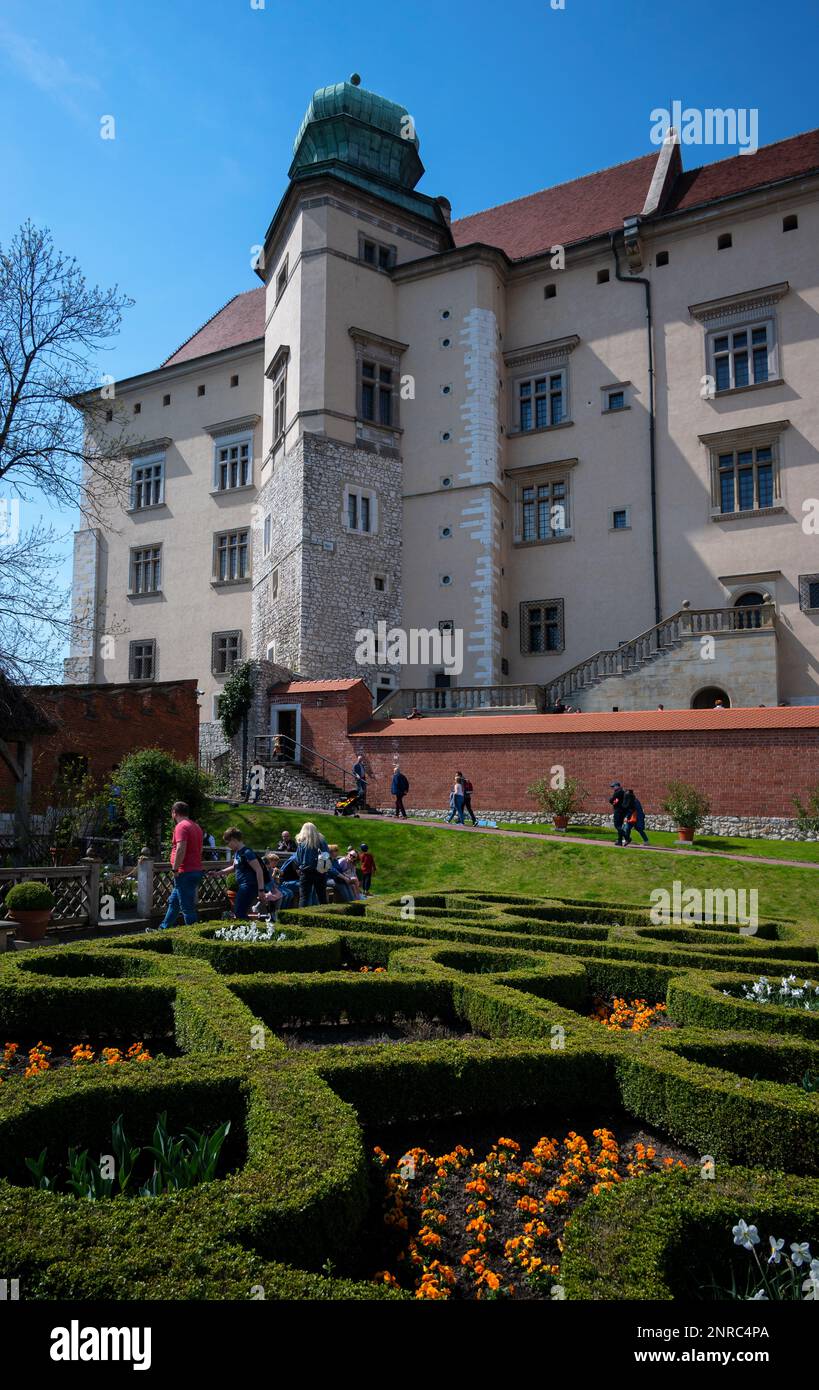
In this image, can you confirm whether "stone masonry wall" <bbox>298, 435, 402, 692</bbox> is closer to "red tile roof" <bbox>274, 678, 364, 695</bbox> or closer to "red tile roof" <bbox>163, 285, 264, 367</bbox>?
"red tile roof" <bbox>274, 678, 364, 695</bbox>

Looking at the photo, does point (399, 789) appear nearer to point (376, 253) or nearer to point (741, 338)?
point (741, 338)

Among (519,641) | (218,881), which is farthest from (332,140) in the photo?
(218,881)

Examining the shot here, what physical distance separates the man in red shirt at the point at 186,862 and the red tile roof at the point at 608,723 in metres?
13.3

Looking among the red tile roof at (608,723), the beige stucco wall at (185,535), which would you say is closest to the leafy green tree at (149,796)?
the red tile roof at (608,723)

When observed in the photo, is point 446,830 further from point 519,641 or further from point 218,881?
point 519,641

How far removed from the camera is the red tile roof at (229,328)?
4256 centimetres

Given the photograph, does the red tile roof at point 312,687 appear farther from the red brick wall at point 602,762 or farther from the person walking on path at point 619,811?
the person walking on path at point 619,811

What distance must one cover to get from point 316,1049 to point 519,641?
95.4ft

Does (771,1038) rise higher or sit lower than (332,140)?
lower

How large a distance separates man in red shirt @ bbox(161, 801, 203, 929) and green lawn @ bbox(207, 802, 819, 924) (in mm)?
5525

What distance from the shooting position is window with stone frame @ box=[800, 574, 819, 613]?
2798 centimetres

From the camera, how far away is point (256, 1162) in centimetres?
374

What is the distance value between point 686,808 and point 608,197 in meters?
27.7

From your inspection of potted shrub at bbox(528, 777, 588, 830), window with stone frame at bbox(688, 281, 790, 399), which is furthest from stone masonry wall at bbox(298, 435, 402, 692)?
window with stone frame at bbox(688, 281, 790, 399)
